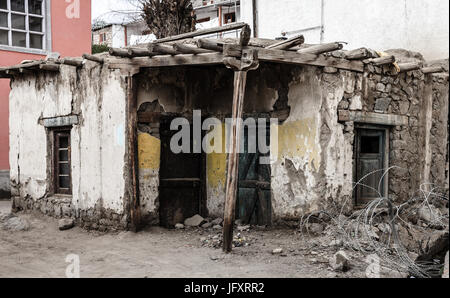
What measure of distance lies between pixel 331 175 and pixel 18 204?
663cm

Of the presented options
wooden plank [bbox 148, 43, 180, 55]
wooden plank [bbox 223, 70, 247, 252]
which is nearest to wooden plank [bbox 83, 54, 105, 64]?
wooden plank [bbox 148, 43, 180, 55]

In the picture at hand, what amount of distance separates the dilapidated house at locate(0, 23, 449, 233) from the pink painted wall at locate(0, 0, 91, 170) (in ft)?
11.2

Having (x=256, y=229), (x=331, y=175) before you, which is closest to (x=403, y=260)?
(x=331, y=175)

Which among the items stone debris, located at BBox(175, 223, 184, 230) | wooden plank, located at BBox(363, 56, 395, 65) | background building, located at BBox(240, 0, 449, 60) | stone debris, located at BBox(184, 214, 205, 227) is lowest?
stone debris, located at BBox(175, 223, 184, 230)

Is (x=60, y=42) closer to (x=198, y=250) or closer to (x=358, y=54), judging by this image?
(x=198, y=250)

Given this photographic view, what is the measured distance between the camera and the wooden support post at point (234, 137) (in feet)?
20.6

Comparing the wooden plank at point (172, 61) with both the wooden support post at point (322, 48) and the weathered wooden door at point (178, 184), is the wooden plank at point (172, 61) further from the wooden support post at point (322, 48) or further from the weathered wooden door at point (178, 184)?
the wooden support post at point (322, 48)

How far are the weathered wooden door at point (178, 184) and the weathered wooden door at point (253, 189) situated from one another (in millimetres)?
783

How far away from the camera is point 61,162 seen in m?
9.01

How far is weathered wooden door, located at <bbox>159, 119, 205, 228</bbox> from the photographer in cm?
832

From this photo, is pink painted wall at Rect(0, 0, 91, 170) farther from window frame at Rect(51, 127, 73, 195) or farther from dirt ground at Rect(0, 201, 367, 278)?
dirt ground at Rect(0, 201, 367, 278)

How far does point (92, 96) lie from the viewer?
26.8ft

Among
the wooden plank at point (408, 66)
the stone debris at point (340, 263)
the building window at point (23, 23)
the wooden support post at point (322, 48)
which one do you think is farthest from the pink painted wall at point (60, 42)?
the stone debris at point (340, 263)

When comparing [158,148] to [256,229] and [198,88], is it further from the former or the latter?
[256,229]
